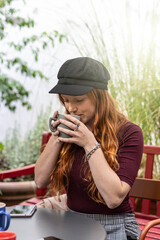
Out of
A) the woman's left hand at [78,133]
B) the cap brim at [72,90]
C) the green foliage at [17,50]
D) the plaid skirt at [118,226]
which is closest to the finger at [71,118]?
the woman's left hand at [78,133]

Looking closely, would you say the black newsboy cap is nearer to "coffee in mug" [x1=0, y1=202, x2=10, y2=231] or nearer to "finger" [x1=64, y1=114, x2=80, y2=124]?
"finger" [x1=64, y1=114, x2=80, y2=124]

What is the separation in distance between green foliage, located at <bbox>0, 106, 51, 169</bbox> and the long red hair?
7.42ft

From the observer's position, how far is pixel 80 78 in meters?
1.55

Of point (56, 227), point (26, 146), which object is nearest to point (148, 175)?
point (56, 227)

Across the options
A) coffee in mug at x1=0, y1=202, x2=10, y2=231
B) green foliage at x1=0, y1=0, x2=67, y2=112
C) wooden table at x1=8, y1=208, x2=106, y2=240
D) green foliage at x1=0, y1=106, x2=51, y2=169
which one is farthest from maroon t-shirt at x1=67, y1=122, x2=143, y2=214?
green foliage at x1=0, y1=106, x2=51, y2=169

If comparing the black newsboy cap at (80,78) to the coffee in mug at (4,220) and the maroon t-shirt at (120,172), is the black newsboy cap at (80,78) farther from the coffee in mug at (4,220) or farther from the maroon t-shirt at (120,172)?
the coffee in mug at (4,220)

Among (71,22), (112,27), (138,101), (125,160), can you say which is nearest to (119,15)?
(112,27)

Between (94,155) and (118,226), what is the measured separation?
0.30 metres

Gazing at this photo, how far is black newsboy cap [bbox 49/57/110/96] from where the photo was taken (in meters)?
1.53

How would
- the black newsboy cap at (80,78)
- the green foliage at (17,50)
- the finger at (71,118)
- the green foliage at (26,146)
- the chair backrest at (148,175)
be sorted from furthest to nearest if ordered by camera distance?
the green foliage at (26,146)
the green foliage at (17,50)
the chair backrest at (148,175)
the black newsboy cap at (80,78)
the finger at (71,118)

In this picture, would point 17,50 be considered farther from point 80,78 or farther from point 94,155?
point 94,155

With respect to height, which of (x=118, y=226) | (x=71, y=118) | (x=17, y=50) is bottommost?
(x=118, y=226)

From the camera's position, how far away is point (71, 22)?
2994 millimetres

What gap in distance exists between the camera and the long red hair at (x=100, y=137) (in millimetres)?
1550
